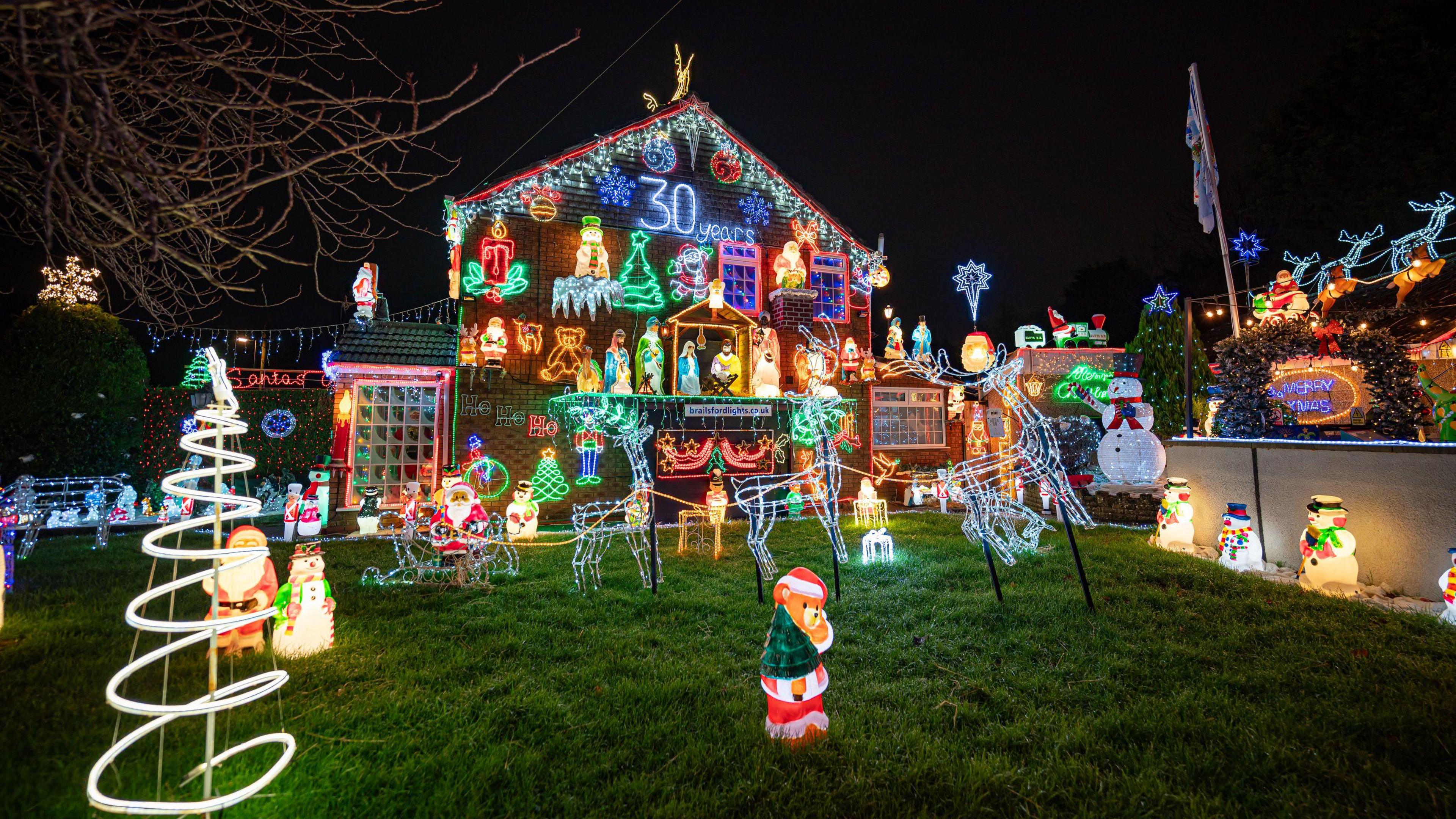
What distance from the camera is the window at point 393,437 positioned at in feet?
36.6

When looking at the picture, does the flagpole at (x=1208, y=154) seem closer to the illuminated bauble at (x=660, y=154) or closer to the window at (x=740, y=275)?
the window at (x=740, y=275)

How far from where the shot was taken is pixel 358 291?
36.0 feet

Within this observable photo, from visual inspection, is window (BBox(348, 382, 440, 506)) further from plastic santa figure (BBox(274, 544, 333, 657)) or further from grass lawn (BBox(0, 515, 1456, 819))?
plastic santa figure (BBox(274, 544, 333, 657))

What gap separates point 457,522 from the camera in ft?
23.2

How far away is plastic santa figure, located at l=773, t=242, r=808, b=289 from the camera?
12148 millimetres

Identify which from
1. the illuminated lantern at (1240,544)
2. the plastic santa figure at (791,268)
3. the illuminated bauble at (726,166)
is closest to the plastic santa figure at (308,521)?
the plastic santa figure at (791,268)

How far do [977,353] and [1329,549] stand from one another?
14.0 feet

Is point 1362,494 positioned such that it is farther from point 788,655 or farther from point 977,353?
point 788,655

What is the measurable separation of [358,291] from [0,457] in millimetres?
6673

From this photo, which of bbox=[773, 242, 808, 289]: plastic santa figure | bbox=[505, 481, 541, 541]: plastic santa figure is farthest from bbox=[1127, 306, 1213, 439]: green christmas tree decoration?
bbox=[505, 481, 541, 541]: plastic santa figure

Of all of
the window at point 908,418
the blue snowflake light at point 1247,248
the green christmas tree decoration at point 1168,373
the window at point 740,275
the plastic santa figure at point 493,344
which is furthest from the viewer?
the window at point 908,418

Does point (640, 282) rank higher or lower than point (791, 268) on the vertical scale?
lower

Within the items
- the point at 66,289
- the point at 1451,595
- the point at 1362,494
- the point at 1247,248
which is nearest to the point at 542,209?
the point at 66,289

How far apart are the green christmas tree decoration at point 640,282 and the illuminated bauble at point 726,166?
2.42m
